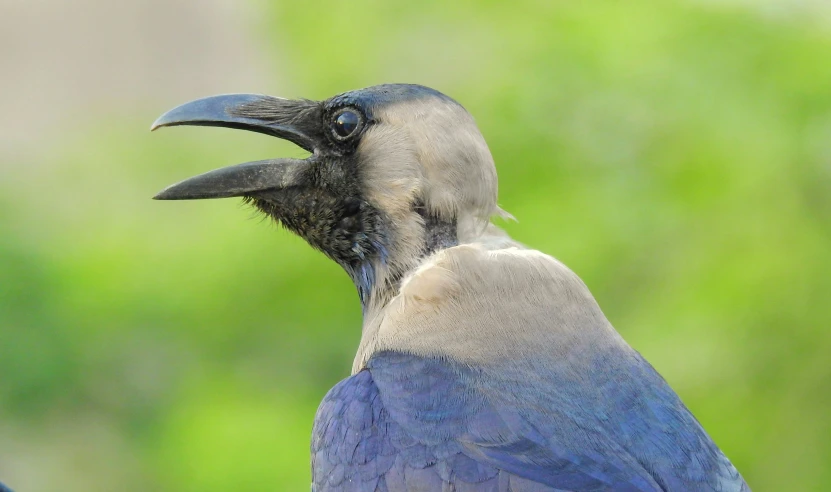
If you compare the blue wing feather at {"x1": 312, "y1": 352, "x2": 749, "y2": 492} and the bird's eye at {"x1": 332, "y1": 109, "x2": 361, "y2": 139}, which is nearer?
the blue wing feather at {"x1": 312, "y1": 352, "x2": 749, "y2": 492}

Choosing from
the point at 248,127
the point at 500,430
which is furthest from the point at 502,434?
the point at 248,127

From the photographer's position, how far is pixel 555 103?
19.7ft

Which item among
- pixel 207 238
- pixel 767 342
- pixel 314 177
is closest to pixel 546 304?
pixel 314 177

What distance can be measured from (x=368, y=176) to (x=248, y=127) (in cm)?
43

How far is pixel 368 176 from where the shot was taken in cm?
314

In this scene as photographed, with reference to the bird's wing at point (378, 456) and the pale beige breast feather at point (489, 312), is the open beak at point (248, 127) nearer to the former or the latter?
the pale beige breast feather at point (489, 312)

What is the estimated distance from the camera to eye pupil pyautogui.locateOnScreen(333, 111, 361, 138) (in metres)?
3.21

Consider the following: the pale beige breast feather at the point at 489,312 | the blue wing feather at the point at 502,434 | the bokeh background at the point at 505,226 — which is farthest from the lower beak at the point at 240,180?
the bokeh background at the point at 505,226

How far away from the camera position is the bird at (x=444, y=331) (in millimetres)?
2576

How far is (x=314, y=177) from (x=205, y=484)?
2.70m

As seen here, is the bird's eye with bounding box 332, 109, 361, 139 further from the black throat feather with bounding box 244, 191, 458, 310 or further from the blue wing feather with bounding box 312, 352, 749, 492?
the blue wing feather with bounding box 312, 352, 749, 492

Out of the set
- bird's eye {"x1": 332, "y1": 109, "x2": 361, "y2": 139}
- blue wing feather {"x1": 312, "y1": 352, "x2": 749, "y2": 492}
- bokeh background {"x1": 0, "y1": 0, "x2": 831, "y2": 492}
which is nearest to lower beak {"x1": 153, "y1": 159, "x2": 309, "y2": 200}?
bird's eye {"x1": 332, "y1": 109, "x2": 361, "y2": 139}

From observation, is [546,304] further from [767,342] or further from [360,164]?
[767,342]

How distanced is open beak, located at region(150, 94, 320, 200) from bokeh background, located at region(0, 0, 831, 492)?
6.41 ft
